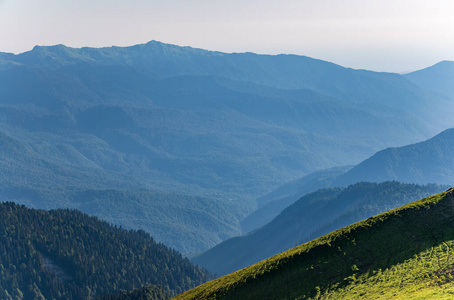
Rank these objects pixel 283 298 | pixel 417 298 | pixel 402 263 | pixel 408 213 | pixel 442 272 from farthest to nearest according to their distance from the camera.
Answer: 1. pixel 408 213
2. pixel 283 298
3. pixel 402 263
4. pixel 442 272
5. pixel 417 298

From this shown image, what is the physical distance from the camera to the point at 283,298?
97.8m

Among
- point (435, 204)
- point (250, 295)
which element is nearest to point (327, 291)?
point (250, 295)

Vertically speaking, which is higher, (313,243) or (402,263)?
(313,243)

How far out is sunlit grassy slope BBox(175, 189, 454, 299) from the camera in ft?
282

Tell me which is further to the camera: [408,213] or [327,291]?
[408,213]

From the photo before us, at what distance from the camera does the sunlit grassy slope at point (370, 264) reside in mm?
86000

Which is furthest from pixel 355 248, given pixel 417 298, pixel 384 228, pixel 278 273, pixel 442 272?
pixel 417 298

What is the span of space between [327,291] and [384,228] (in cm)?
1584

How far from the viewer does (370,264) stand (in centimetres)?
9581

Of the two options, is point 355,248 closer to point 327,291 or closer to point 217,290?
point 327,291

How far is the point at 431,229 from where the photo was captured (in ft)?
321

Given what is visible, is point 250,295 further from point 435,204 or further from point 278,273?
point 435,204

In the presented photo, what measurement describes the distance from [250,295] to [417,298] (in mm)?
34332

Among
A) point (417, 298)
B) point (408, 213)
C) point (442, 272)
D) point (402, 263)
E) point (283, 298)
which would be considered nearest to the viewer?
point (417, 298)
